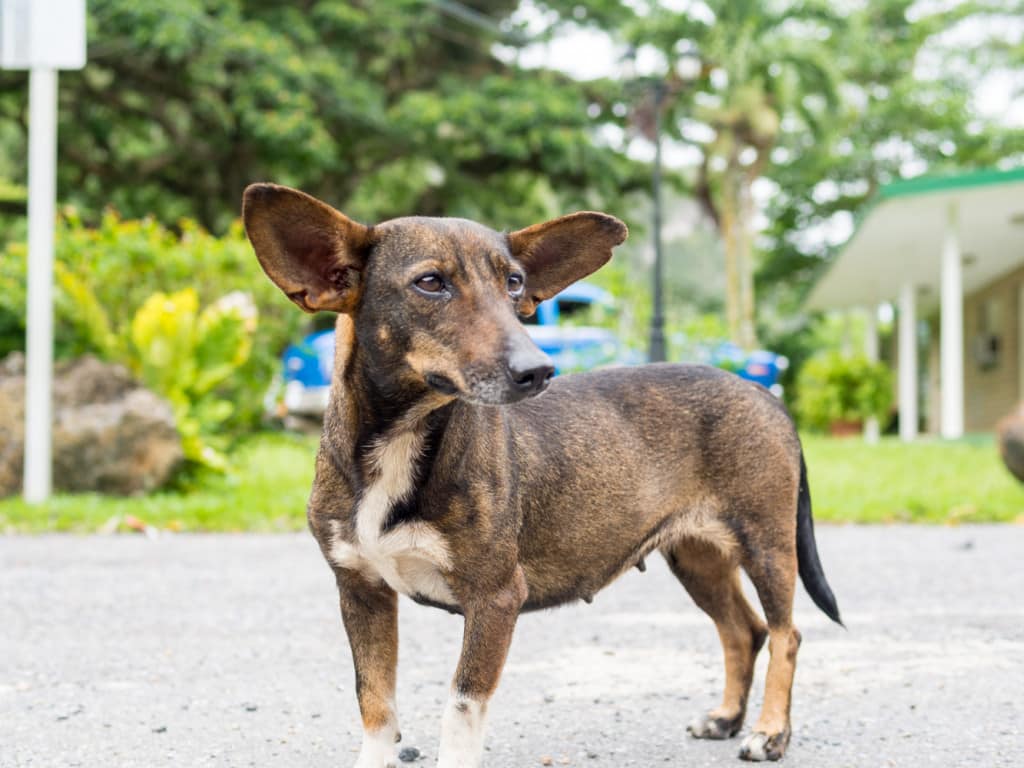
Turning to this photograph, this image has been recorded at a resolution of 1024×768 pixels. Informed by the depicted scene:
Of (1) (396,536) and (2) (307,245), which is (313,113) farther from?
(1) (396,536)

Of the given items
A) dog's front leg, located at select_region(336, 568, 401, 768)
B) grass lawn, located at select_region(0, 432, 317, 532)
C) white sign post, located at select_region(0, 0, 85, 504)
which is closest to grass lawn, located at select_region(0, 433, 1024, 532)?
grass lawn, located at select_region(0, 432, 317, 532)

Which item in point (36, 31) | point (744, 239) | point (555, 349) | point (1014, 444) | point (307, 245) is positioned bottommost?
Answer: point (1014, 444)

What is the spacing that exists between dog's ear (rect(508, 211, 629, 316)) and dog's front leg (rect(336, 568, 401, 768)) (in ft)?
3.02

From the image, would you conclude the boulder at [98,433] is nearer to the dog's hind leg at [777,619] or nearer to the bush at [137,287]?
the bush at [137,287]

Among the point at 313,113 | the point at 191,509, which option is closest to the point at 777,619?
the point at 191,509

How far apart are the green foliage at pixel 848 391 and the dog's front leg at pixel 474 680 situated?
22.3 metres

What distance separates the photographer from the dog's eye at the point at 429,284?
9.45 ft

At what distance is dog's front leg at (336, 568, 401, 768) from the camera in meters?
3.21

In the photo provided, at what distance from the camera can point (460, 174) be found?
25203 mm

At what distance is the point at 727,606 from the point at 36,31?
28.4ft

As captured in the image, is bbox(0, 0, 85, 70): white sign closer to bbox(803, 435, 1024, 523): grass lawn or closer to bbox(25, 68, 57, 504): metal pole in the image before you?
bbox(25, 68, 57, 504): metal pole

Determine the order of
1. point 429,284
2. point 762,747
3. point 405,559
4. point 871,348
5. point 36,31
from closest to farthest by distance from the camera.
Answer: point 429,284
point 405,559
point 762,747
point 36,31
point 871,348

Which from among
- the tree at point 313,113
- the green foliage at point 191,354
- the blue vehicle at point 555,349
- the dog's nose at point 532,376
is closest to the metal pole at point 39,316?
the green foliage at point 191,354

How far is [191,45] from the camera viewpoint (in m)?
19.0
